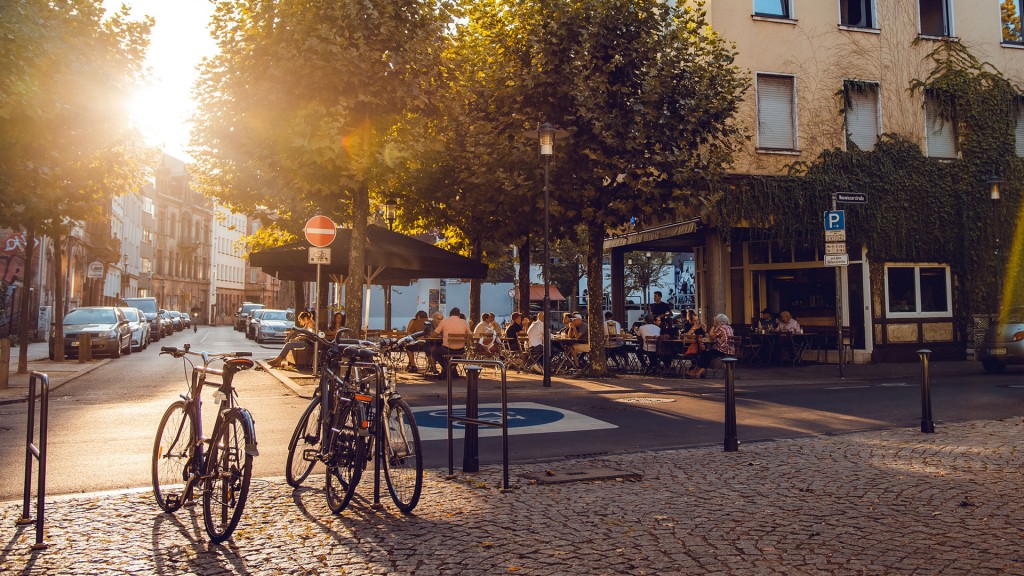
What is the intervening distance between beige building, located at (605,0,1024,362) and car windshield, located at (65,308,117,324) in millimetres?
17270

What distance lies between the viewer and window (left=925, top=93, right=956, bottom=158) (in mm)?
23047

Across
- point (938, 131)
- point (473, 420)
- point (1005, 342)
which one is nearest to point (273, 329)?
point (938, 131)

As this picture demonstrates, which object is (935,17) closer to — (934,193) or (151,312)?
(934,193)

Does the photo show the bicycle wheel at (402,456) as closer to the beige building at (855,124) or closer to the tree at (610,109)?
the tree at (610,109)

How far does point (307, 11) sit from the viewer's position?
14.6 metres

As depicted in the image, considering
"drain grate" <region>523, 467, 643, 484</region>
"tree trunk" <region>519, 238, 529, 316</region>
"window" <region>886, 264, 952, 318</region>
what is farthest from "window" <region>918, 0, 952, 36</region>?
"drain grate" <region>523, 467, 643, 484</region>

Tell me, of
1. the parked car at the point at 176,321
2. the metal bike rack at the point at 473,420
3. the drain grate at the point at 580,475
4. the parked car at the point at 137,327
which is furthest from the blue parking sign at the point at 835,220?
the parked car at the point at 176,321

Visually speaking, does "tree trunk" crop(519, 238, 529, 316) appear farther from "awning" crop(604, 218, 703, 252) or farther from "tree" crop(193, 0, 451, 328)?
"tree" crop(193, 0, 451, 328)

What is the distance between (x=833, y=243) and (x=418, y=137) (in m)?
8.51

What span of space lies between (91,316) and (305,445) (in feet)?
77.3

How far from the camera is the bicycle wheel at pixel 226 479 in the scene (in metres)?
4.91

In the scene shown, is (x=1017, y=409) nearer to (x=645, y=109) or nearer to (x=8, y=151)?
(x=645, y=109)

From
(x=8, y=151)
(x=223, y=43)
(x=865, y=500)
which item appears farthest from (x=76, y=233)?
(x=865, y=500)

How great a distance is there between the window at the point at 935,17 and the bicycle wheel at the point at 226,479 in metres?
24.0
